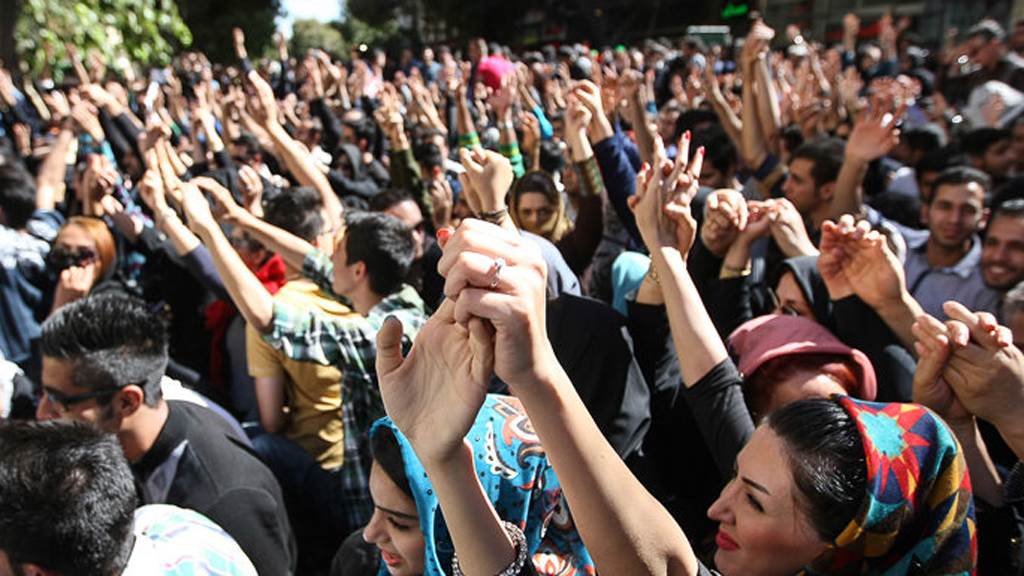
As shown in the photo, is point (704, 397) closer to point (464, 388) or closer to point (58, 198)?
point (464, 388)

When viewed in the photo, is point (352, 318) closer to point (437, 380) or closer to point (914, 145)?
point (437, 380)

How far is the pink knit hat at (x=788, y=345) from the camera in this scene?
1.83 metres

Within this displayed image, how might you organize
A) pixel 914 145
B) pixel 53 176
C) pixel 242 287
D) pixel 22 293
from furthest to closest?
pixel 914 145, pixel 53 176, pixel 22 293, pixel 242 287

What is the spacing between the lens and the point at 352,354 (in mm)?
2248

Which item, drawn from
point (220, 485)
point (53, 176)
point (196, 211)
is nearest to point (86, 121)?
point (53, 176)

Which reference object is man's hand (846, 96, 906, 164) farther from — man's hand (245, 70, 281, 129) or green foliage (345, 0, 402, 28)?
green foliage (345, 0, 402, 28)

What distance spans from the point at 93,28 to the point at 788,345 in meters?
9.97

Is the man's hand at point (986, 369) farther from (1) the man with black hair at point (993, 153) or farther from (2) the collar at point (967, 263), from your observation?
(1) the man with black hair at point (993, 153)

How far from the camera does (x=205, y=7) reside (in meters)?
21.5

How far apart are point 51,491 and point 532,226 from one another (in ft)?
7.95

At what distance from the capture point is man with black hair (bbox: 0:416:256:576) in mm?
1410

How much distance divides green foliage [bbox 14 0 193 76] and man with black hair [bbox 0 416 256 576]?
30.6 feet

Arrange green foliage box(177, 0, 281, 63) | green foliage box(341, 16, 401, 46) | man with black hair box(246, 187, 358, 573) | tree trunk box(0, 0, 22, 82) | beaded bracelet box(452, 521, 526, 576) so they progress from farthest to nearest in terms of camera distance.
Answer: green foliage box(177, 0, 281, 63), green foliage box(341, 16, 401, 46), tree trunk box(0, 0, 22, 82), man with black hair box(246, 187, 358, 573), beaded bracelet box(452, 521, 526, 576)

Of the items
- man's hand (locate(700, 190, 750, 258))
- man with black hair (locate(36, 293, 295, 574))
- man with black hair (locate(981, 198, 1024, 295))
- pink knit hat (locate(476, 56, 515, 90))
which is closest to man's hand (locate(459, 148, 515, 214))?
man's hand (locate(700, 190, 750, 258))
